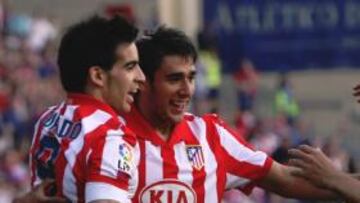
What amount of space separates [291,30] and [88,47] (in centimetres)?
2148

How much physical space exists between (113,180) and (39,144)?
0.41m

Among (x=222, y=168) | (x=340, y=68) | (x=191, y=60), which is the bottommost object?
(x=340, y=68)

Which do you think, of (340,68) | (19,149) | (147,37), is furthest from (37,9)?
(147,37)

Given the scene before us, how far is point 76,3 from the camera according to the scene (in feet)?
92.7

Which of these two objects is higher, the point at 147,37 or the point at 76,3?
the point at 147,37

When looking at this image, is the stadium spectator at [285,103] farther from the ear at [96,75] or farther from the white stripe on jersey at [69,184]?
the white stripe on jersey at [69,184]

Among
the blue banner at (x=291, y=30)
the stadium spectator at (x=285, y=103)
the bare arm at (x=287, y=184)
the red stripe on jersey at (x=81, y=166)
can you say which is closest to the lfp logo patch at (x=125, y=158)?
the red stripe on jersey at (x=81, y=166)

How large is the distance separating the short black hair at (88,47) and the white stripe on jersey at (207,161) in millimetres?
854

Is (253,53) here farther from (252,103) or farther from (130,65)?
(130,65)

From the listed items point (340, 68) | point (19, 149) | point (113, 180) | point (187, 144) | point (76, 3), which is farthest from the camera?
point (76, 3)

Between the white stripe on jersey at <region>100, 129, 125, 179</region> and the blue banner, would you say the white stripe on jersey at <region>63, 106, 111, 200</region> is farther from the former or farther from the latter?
the blue banner

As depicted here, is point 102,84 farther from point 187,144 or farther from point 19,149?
point 19,149

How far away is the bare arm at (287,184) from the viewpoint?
20.8 feet

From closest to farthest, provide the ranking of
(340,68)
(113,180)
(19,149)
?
(113,180) → (19,149) → (340,68)
